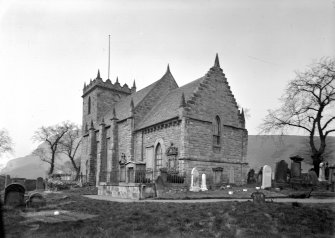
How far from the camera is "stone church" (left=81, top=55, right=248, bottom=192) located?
904 inches

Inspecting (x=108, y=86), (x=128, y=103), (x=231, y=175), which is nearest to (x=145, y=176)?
(x=231, y=175)

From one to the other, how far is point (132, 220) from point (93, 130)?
29.0 m

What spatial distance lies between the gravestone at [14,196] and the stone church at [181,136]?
7.01 metres

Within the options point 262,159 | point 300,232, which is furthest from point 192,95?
point 262,159

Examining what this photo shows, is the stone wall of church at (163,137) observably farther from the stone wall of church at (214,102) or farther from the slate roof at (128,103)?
the slate roof at (128,103)

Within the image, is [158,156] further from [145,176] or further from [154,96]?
[154,96]

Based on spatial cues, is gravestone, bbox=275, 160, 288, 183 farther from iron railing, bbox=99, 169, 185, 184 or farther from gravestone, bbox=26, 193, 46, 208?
gravestone, bbox=26, 193, 46, 208

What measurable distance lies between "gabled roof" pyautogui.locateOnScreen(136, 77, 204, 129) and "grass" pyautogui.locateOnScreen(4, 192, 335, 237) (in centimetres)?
1423

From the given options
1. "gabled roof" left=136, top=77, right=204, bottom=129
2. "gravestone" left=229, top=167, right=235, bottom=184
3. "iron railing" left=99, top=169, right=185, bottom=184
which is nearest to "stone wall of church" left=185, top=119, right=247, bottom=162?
"gravestone" left=229, top=167, right=235, bottom=184

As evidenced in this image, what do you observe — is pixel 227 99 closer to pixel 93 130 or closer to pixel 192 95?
pixel 192 95

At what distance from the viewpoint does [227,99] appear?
26.4 metres

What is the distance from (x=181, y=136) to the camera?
75.2 ft

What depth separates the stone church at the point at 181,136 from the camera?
2297 centimetres

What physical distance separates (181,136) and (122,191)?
577 centimetres
